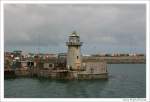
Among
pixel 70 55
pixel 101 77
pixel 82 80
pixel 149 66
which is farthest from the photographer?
pixel 101 77

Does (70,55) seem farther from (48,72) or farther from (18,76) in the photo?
(48,72)

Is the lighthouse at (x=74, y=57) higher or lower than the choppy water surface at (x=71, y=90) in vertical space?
higher

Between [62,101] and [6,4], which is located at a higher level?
[6,4]

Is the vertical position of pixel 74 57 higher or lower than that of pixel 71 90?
higher

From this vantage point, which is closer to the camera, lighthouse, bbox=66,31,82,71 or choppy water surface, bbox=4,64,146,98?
choppy water surface, bbox=4,64,146,98

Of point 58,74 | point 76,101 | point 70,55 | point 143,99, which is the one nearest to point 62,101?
point 76,101

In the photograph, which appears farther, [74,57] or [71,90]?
[74,57]

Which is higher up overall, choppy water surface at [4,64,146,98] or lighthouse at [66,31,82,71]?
lighthouse at [66,31,82,71]

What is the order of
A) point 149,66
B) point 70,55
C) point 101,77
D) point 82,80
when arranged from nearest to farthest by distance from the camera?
point 149,66 → point 70,55 → point 82,80 → point 101,77

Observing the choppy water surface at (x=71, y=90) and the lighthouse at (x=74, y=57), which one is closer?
the choppy water surface at (x=71, y=90)

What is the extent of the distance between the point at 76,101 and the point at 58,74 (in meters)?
4.92

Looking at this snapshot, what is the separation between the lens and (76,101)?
231 centimetres
